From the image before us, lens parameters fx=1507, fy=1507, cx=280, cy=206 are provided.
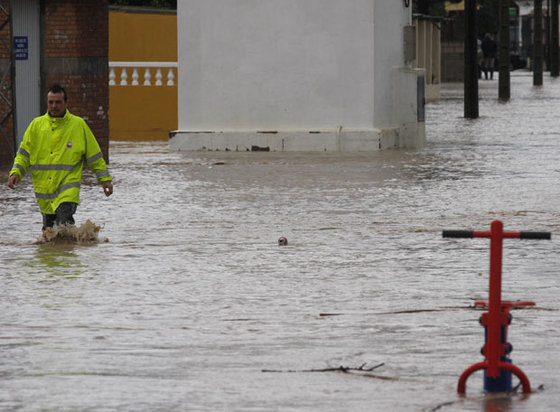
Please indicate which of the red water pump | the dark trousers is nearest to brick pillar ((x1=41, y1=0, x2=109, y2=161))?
the dark trousers

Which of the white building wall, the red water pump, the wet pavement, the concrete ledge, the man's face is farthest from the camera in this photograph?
the white building wall

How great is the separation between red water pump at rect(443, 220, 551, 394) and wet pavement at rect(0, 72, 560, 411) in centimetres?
11

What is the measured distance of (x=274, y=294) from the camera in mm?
9930

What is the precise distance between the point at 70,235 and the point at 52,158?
67 cm

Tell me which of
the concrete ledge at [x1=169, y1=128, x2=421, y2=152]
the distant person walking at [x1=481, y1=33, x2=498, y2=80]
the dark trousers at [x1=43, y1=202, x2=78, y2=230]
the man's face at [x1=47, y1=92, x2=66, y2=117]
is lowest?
the dark trousers at [x1=43, y1=202, x2=78, y2=230]

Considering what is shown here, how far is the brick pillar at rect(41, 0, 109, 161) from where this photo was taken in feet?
70.2

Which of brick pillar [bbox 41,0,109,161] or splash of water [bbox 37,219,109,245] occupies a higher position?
brick pillar [bbox 41,0,109,161]

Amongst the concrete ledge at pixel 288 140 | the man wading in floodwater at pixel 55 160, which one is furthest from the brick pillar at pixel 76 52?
the man wading in floodwater at pixel 55 160

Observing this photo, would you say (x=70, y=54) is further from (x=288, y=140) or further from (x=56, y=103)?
(x=56, y=103)

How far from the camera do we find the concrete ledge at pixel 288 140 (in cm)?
2441

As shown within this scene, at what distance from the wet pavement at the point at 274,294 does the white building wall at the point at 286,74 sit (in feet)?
18.1

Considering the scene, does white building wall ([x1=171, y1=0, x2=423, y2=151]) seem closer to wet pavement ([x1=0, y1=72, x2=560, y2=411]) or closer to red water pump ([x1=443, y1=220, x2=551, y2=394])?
wet pavement ([x1=0, y1=72, x2=560, y2=411])

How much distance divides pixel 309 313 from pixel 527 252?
3.32 meters

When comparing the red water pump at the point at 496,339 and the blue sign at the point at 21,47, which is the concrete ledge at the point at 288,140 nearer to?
the blue sign at the point at 21,47
